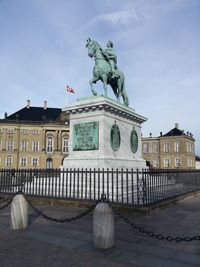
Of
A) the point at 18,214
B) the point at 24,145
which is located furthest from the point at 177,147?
the point at 18,214

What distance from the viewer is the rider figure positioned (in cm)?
1545

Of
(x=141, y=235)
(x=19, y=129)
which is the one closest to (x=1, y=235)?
(x=141, y=235)

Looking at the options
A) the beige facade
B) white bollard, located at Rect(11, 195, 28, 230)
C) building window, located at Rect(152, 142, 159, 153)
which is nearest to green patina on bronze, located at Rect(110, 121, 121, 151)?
white bollard, located at Rect(11, 195, 28, 230)

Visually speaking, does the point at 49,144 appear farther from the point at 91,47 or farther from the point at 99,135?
the point at 99,135

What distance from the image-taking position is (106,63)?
15266 millimetres

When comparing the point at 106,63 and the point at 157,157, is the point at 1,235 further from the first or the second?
the point at 157,157

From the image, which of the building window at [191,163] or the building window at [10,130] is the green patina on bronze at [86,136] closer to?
the building window at [10,130]

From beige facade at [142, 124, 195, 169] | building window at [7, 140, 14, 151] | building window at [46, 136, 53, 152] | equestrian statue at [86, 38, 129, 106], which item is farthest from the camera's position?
beige facade at [142, 124, 195, 169]

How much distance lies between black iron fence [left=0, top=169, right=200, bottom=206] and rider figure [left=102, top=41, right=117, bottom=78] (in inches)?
228

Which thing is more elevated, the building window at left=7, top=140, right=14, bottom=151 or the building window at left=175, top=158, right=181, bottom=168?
the building window at left=7, top=140, right=14, bottom=151

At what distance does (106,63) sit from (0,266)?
12258mm

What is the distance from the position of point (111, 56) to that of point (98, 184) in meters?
7.92

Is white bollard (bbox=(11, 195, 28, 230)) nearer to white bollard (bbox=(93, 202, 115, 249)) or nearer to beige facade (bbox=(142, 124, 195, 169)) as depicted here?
white bollard (bbox=(93, 202, 115, 249))

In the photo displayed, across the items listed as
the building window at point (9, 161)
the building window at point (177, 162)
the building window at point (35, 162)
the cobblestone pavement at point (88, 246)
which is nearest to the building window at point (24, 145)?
the building window at point (35, 162)
